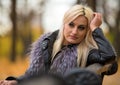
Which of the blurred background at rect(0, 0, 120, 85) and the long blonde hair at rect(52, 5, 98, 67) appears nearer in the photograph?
the long blonde hair at rect(52, 5, 98, 67)

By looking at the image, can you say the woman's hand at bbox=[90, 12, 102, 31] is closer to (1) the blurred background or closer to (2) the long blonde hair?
(2) the long blonde hair

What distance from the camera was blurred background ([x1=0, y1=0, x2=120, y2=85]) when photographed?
5.36m

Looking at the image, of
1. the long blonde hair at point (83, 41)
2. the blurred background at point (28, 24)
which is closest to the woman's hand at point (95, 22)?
the long blonde hair at point (83, 41)

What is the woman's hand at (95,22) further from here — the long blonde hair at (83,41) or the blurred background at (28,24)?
the blurred background at (28,24)

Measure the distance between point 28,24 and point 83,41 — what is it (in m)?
3.16

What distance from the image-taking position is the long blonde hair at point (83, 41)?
2412mm

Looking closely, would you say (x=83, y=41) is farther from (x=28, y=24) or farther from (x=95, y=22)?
(x=28, y=24)

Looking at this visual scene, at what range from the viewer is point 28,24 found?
5613mm

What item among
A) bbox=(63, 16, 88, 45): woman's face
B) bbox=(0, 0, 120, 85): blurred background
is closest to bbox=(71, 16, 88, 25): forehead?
bbox=(63, 16, 88, 45): woman's face

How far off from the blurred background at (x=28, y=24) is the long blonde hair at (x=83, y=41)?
2782 millimetres

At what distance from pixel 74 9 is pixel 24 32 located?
3.33 m

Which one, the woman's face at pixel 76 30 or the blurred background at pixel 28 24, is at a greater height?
the woman's face at pixel 76 30

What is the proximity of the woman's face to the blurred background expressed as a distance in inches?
110

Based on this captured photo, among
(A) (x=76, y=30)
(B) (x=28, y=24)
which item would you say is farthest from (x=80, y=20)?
(B) (x=28, y=24)
